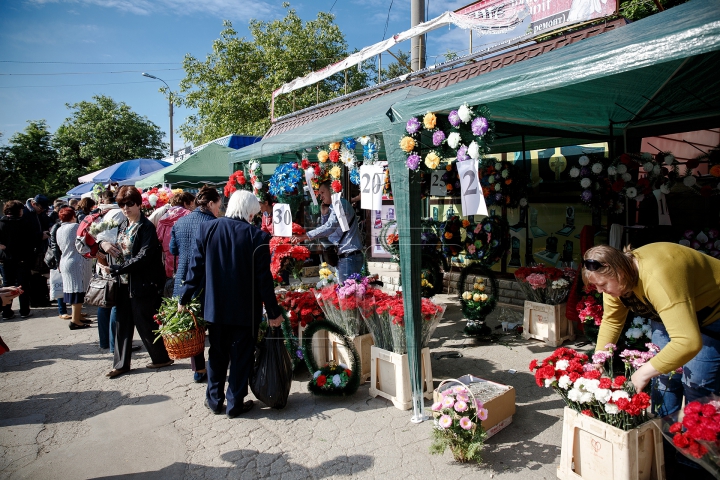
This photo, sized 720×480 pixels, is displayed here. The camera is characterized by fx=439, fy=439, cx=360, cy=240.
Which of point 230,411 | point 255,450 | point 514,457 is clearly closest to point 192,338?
point 230,411

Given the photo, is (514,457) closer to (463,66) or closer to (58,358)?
(58,358)

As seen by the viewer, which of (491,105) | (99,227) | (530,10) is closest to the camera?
(491,105)

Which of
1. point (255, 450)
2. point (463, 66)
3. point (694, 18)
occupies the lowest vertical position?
point (255, 450)

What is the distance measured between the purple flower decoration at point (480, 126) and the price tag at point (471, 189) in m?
0.19

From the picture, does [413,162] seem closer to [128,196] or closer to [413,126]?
[413,126]

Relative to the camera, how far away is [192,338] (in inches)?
148

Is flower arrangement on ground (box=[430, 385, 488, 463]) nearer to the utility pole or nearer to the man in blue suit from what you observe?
the man in blue suit

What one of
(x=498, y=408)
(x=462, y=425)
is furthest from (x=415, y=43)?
(x=462, y=425)

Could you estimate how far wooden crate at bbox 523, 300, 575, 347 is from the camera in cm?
500

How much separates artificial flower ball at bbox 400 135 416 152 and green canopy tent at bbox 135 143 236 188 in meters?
7.50

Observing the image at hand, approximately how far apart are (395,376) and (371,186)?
5.24 ft

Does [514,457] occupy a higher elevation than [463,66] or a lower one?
lower

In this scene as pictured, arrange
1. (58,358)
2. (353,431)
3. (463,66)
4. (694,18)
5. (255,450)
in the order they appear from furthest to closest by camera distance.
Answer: (463,66) → (58,358) → (353,431) → (255,450) → (694,18)

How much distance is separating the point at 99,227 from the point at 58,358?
5.88 feet
